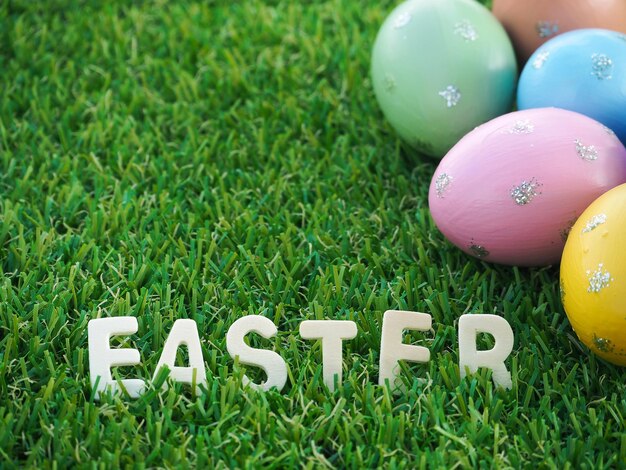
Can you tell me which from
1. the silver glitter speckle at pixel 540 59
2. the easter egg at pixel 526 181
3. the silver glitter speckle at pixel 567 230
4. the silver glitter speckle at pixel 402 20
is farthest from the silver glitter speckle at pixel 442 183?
the silver glitter speckle at pixel 402 20

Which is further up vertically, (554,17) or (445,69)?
(554,17)

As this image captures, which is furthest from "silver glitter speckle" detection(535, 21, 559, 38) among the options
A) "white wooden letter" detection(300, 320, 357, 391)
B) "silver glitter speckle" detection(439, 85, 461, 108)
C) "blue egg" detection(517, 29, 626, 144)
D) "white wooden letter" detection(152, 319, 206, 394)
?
"white wooden letter" detection(152, 319, 206, 394)

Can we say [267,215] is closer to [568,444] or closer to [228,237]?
[228,237]

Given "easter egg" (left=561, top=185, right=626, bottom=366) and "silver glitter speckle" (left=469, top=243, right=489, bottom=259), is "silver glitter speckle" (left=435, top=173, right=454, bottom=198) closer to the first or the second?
"silver glitter speckle" (left=469, top=243, right=489, bottom=259)

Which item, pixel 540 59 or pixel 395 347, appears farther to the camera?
Result: pixel 540 59

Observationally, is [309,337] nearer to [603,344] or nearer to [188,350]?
[188,350]

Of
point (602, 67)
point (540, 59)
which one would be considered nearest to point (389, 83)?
point (540, 59)

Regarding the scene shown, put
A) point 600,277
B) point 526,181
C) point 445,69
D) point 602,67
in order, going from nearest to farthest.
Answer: point 600,277 → point 526,181 → point 602,67 → point 445,69
